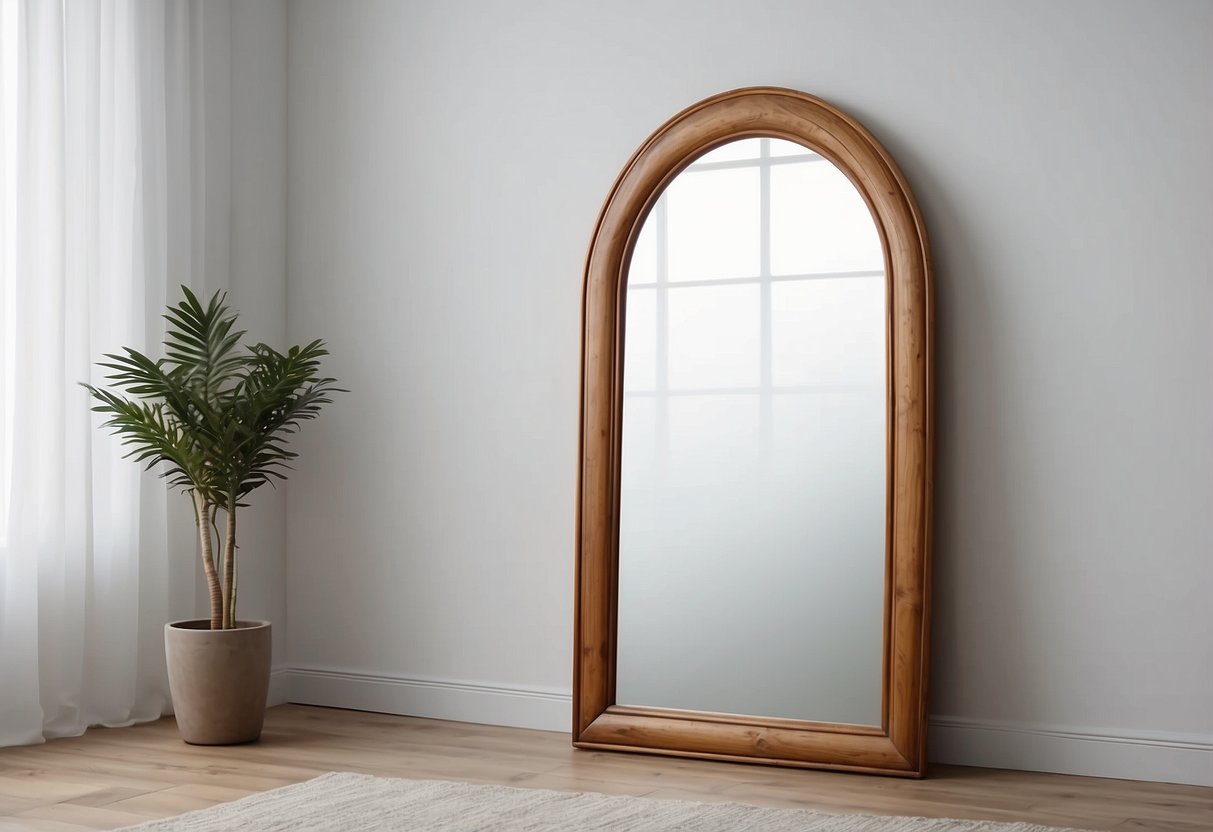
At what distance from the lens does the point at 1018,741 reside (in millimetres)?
3150

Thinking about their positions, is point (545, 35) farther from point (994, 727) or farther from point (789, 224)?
point (994, 727)

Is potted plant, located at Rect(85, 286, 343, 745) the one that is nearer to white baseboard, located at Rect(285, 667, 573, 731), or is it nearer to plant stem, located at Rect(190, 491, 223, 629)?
plant stem, located at Rect(190, 491, 223, 629)

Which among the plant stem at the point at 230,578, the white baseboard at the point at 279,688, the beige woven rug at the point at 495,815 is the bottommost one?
the white baseboard at the point at 279,688

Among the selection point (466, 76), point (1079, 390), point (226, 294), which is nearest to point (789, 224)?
point (1079, 390)

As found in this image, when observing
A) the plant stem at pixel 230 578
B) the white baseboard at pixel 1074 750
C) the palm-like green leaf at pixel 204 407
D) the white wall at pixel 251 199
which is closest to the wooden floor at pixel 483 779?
the white baseboard at pixel 1074 750

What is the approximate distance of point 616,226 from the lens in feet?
11.8

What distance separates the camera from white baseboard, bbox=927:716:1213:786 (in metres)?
3.00

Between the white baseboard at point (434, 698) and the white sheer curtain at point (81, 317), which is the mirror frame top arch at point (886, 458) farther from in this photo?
the white sheer curtain at point (81, 317)

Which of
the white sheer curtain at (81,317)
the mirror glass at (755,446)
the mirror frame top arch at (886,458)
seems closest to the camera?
the mirror frame top arch at (886,458)

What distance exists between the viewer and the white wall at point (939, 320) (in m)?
3.07

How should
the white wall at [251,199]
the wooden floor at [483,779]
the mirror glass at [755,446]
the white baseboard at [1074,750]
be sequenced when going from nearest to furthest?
the wooden floor at [483,779], the white baseboard at [1074,750], the mirror glass at [755,446], the white wall at [251,199]

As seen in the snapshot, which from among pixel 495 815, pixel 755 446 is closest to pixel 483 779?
pixel 495 815

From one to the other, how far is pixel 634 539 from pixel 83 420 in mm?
1625

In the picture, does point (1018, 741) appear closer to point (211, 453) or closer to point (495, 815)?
point (495, 815)
